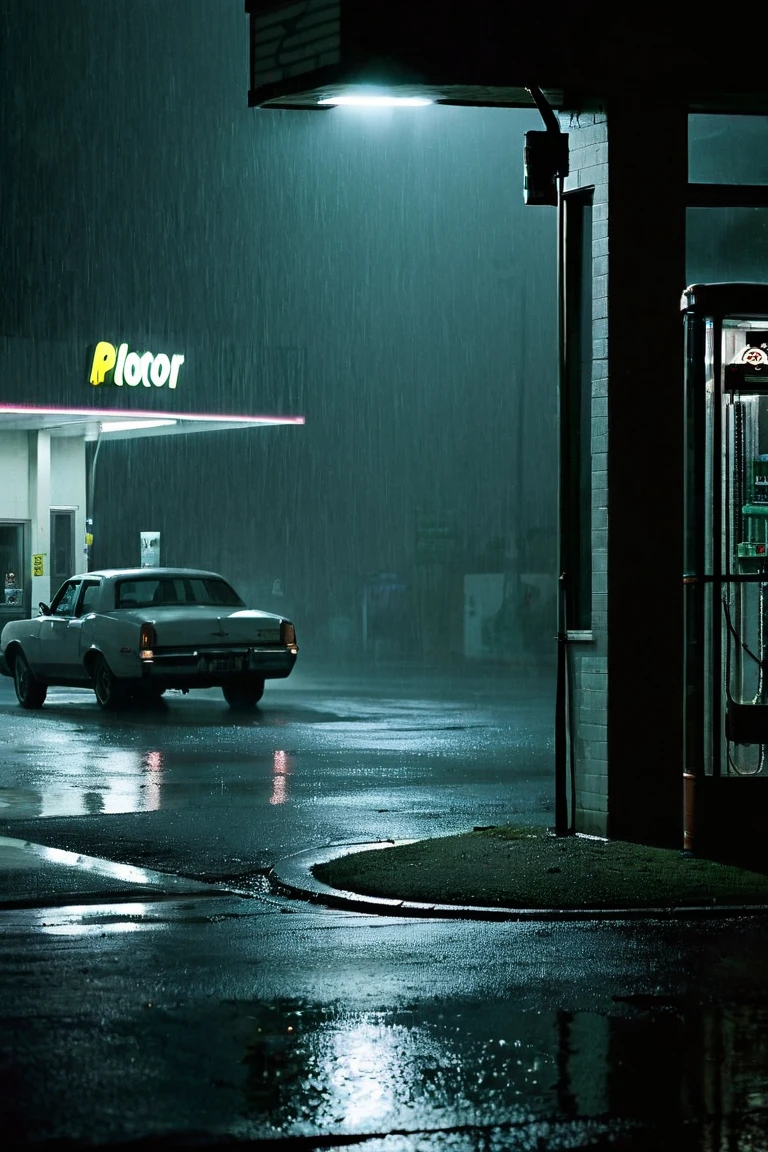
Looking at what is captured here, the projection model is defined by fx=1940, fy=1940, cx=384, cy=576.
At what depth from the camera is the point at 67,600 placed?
2461 cm

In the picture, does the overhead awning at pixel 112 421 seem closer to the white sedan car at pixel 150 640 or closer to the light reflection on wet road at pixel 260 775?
the light reflection on wet road at pixel 260 775

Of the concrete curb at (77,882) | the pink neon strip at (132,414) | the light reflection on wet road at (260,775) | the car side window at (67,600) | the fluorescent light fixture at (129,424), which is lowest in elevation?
the light reflection on wet road at (260,775)


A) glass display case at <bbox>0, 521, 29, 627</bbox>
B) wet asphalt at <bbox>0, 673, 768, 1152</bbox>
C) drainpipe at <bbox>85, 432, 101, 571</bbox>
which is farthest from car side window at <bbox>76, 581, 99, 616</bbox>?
drainpipe at <bbox>85, 432, 101, 571</bbox>

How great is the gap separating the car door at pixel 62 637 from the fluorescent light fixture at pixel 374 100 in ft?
41.1

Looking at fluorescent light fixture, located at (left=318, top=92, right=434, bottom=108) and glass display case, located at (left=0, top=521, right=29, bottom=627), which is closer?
fluorescent light fixture, located at (left=318, top=92, right=434, bottom=108)

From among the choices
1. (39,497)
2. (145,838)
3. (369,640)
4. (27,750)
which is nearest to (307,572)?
(369,640)

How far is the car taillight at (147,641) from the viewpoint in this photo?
22.6 meters

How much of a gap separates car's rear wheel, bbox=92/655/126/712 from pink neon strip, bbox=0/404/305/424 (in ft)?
35.3

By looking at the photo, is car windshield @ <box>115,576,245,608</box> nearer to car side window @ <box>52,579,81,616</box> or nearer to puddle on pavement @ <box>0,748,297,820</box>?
car side window @ <box>52,579,81,616</box>

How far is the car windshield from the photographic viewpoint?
23781mm

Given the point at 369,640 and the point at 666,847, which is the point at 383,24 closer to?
the point at 666,847

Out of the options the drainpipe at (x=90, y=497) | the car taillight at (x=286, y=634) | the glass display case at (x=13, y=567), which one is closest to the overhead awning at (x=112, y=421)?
the drainpipe at (x=90, y=497)

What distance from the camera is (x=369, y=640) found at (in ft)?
164

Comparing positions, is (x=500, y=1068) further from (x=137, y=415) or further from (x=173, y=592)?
(x=137, y=415)
